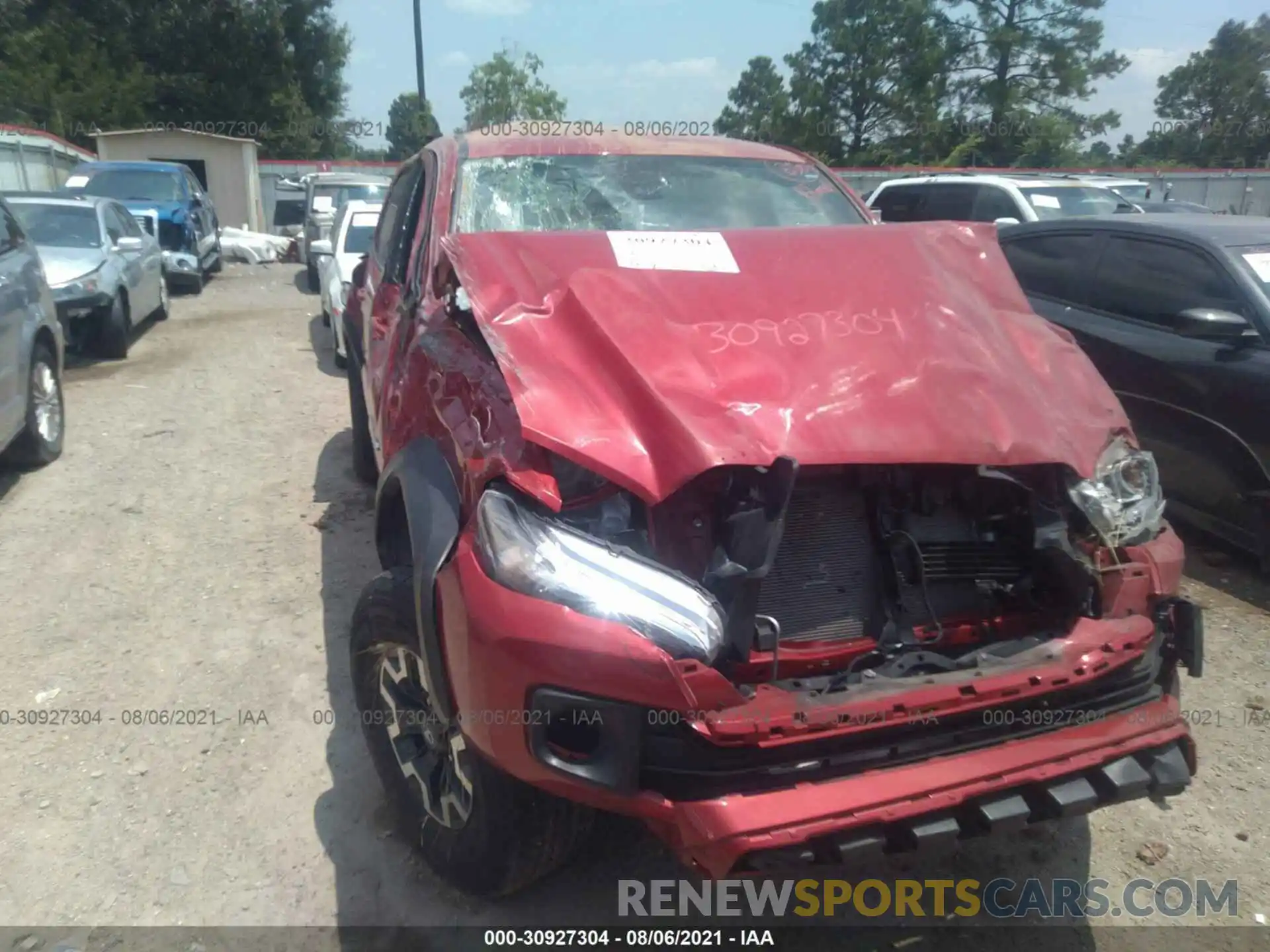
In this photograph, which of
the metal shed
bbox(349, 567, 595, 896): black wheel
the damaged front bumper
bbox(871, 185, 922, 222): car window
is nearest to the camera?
the damaged front bumper

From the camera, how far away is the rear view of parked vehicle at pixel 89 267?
9.36 metres

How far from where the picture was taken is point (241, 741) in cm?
358

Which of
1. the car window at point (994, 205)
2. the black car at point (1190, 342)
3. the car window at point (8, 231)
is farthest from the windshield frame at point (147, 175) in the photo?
the black car at point (1190, 342)

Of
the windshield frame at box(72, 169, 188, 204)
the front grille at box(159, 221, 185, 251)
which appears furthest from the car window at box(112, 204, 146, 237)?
the windshield frame at box(72, 169, 188, 204)

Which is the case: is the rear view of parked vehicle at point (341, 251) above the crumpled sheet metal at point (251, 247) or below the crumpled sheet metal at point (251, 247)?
above

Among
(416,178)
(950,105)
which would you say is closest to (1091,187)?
(416,178)

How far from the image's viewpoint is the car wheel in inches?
473

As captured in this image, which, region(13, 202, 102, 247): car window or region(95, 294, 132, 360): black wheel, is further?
region(13, 202, 102, 247): car window

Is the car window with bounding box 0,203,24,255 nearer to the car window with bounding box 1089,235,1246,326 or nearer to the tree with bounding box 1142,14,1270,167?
the car window with bounding box 1089,235,1246,326

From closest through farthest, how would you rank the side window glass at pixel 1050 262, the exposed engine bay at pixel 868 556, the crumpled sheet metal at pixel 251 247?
the exposed engine bay at pixel 868 556, the side window glass at pixel 1050 262, the crumpled sheet metal at pixel 251 247

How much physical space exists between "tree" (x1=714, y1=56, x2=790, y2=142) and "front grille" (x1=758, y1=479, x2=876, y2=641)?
3936 cm

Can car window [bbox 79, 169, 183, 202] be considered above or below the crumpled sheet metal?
above

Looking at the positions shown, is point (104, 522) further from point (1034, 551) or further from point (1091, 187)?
point (1091, 187)

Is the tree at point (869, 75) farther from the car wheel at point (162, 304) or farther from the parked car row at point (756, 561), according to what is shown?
the parked car row at point (756, 561)
